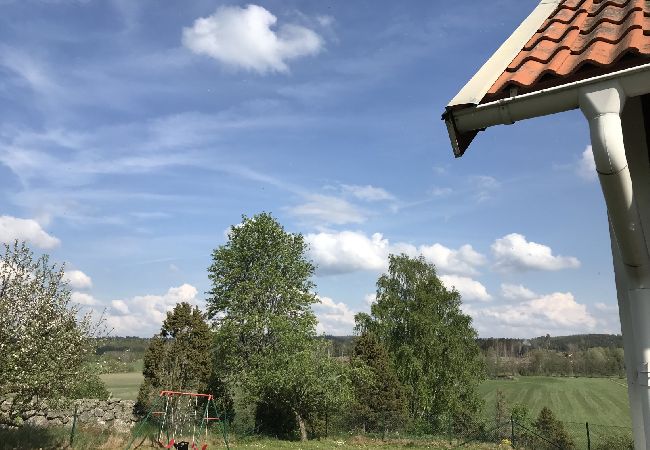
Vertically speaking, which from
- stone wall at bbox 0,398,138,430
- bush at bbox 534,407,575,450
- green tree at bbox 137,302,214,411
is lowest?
bush at bbox 534,407,575,450

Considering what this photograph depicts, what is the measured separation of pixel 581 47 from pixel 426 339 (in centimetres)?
3790

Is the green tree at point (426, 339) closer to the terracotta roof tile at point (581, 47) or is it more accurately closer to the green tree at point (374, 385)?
the green tree at point (374, 385)

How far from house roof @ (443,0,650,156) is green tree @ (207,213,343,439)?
23.2 m

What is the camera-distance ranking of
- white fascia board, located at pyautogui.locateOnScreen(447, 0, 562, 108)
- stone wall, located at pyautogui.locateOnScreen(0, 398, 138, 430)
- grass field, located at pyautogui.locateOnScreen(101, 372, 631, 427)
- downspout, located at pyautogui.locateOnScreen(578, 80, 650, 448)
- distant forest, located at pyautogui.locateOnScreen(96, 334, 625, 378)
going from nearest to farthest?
downspout, located at pyautogui.locateOnScreen(578, 80, 650, 448)
white fascia board, located at pyautogui.locateOnScreen(447, 0, 562, 108)
stone wall, located at pyautogui.locateOnScreen(0, 398, 138, 430)
grass field, located at pyautogui.locateOnScreen(101, 372, 631, 427)
distant forest, located at pyautogui.locateOnScreen(96, 334, 625, 378)

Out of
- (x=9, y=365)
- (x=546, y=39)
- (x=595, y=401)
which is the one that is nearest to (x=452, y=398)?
(x=9, y=365)

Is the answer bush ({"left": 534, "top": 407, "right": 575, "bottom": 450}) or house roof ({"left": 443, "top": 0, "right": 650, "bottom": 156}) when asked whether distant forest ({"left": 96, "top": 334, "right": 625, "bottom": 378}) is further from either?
house roof ({"left": 443, "top": 0, "right": 650, "bottom": 156})

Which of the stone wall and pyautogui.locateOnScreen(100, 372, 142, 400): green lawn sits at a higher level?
the stone wall

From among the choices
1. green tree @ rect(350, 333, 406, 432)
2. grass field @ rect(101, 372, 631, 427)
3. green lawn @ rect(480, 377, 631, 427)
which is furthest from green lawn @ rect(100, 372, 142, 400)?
green lawn @ rect(480, 377, 631, 427)

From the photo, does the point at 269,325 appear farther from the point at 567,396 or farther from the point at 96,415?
the point at 567,396

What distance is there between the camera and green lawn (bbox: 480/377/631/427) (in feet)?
206

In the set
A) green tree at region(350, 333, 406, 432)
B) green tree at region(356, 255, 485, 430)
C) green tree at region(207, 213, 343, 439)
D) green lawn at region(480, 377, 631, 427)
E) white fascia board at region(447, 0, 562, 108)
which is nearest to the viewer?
white fascia board at region(447, 0, 562, 108)

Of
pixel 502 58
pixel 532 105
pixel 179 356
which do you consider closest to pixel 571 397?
pixel 179 356

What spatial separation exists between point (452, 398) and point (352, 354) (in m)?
11.0

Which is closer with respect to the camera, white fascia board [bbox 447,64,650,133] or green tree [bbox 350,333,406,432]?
white fascia board [bbox 447,64,650,133]
